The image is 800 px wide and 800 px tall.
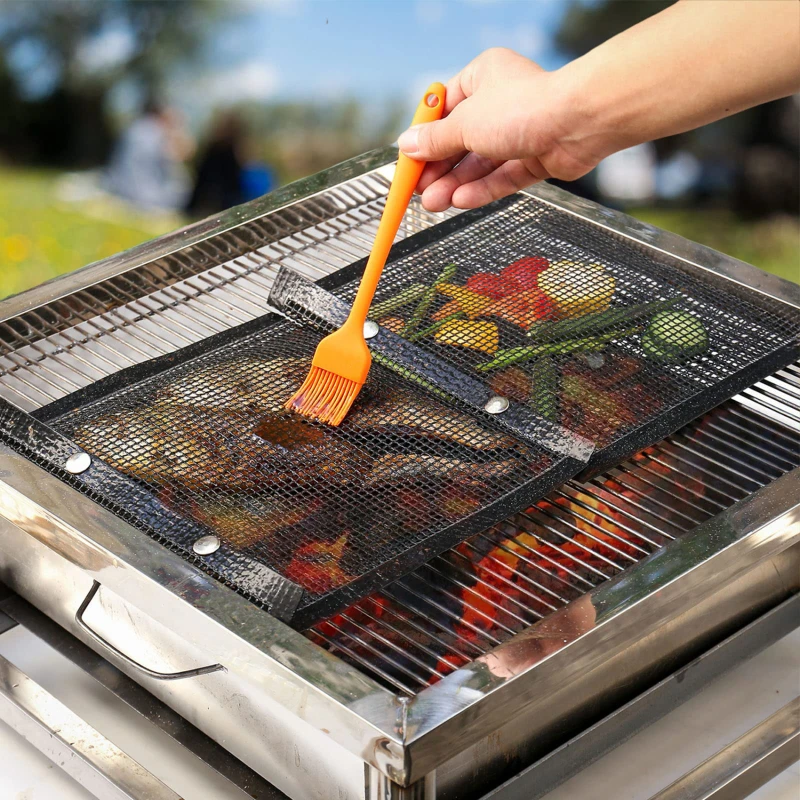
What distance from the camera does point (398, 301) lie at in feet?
4.43

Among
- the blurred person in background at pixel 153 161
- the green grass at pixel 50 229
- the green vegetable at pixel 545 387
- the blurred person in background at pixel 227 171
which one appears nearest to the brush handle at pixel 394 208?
the green vegetable at pixel 545 387

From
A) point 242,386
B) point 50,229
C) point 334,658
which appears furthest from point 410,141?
point 50,229

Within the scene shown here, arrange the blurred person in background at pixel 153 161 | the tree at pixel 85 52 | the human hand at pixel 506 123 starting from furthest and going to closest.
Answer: the blurred person in background at pixel 153 161 < the tree at pixel 85 52 < the human hand at pixel 506 123

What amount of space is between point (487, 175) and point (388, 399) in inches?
12.8

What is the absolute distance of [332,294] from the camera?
1346 mm

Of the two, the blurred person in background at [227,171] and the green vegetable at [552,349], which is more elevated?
the green vegetable at [552,349]

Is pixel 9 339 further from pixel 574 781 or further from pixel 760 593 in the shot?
pixel 760 593

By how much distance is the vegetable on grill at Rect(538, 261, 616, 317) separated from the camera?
4.34 ft

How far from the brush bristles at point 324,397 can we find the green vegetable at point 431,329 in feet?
0.42

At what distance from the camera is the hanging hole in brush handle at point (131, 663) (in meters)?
0.99

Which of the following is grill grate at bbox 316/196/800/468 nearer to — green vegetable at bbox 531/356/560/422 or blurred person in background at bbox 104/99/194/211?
green vegetable at bbox 531/356/560/422

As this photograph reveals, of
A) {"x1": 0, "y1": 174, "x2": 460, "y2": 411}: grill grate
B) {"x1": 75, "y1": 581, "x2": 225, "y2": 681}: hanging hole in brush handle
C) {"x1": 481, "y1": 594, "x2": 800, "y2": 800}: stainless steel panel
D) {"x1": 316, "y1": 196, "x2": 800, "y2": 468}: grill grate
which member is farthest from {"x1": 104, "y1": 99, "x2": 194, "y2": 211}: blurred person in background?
{"x1": 481, "y1": 594, "x2": 800, "y2": 800}: stainless steel panel

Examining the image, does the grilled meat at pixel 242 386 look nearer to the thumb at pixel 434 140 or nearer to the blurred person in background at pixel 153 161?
the thumb at pixel 434 140

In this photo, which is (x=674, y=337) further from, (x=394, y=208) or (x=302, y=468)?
(x=302, y=468)
